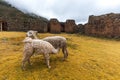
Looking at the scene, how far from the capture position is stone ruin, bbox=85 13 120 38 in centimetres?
2683

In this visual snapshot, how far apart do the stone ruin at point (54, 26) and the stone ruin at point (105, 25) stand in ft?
11.7

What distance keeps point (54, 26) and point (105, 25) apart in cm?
632

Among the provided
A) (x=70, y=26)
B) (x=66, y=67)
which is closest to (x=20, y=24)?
(x=70, y=26)

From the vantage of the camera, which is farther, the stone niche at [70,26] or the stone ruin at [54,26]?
the stone niche at [70,26]

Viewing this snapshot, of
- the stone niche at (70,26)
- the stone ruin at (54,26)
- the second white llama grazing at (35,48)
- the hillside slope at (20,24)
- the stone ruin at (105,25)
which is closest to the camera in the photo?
the second white llama grazing at (35,48)

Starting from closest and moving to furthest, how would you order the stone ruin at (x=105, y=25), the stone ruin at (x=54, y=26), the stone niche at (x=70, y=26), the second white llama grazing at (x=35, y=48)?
the second white llama grazing at (x=35, y=48) → the stone ruin at (x=105, y=25) → the stone ruin at (x=54, y=26) → the stone niche at (x=70, y=26)

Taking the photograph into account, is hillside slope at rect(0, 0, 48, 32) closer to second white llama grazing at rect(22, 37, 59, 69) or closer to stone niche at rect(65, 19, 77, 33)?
stone niche at rect(65, 19, 77, 33)

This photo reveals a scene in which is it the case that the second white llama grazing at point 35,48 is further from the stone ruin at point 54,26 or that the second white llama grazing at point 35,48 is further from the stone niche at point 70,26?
the stone niche at point 70,26

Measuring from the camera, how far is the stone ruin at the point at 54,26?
3074cm

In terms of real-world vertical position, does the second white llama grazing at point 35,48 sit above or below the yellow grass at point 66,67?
above

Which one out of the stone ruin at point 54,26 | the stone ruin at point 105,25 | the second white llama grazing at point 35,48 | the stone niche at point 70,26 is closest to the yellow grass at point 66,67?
the second white llama grazing at point 35,48

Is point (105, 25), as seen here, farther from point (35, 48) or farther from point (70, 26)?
point (35, 48)

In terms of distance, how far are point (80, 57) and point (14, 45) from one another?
5357 mm

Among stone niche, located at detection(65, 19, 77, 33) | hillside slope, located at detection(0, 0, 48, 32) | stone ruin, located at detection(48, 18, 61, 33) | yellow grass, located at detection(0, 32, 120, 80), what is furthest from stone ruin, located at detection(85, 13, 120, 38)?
yellow grass, located at detection(0, 32, 120, 80)
